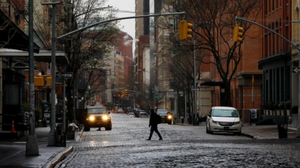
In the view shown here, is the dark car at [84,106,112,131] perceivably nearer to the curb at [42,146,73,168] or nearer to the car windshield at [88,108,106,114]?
the car windshield at [88,108,106,114]

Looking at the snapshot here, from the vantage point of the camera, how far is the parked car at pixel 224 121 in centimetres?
4009

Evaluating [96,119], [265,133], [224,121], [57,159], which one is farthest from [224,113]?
[57,159]

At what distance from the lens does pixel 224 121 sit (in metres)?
40.1

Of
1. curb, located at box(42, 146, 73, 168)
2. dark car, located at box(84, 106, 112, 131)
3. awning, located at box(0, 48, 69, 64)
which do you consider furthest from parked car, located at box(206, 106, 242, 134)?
curb, located at box(42, 146, 73, 168)

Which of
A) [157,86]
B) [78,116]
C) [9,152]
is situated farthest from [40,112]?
[157,86]

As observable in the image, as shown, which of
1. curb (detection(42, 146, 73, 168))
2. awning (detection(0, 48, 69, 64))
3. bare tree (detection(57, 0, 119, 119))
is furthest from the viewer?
bare tree (detection(57, 0, 119, 119))

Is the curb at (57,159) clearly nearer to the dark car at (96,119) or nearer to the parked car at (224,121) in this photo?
the parked car at (224,121)

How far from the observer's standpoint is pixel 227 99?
55.4 meters

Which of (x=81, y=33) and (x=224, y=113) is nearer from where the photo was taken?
(x=224, y=113)

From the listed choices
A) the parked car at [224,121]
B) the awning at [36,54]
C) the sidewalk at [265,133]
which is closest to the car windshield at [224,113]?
the parked car at [224,121]

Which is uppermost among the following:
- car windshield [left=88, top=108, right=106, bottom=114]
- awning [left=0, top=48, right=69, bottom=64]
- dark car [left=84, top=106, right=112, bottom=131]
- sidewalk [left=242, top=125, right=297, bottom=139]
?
awning [left=0, top=48, right=69, bottom=64]

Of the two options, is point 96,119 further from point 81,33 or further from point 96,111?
point 81,33

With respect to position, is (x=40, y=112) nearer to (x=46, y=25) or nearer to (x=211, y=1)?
(x=46, y=25)

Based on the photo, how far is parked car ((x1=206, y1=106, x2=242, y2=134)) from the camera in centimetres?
4009
